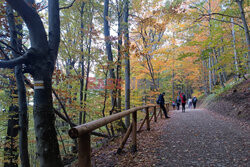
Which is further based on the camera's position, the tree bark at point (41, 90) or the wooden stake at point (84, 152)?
the tree bark at point (41, 90)

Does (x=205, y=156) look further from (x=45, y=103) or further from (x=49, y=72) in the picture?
(x=49, y=72)

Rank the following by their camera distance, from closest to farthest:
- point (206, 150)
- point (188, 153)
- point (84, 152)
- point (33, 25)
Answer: point (84, 152) → point (33, 25) → point (188, 153) → point (206, 150)

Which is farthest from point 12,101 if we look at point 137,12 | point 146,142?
point 137,12

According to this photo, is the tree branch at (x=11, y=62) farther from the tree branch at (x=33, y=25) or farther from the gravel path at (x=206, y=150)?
the gravel path at (x=206, y=150)

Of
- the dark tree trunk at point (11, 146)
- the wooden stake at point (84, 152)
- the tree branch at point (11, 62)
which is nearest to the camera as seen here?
the wooden stake at point (84, 152)

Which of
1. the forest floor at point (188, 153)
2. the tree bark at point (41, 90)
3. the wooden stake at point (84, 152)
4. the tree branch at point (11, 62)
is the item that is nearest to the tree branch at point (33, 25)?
the tree bark at point (41, 90)

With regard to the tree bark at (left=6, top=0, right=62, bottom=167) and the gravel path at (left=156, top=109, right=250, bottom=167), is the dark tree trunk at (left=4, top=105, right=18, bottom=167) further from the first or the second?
the gravel path at (left=156, top=109, right=250, bottom=167)

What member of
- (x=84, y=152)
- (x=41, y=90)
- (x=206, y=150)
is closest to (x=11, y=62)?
(x=41, y=90)

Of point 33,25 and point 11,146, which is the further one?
point 11,146

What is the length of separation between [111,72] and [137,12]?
5559 mm

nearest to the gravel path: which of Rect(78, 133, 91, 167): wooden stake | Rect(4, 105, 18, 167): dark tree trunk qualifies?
Rect(78, 133, 91, 167): wooden stake

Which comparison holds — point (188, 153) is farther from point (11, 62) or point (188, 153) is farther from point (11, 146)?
point (11, 146)

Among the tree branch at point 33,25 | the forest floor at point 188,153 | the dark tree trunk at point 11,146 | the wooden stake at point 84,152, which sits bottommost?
the dark tree trunk at point 11,146

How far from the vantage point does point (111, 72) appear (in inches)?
323
